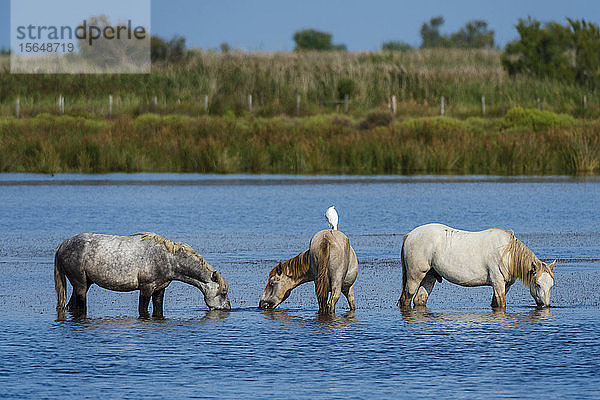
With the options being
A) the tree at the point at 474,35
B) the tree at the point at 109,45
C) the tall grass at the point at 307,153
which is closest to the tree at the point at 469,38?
the tree at the point at 474,35

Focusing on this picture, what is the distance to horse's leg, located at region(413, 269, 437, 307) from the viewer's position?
41.2 ft

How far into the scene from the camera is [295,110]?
179 ft

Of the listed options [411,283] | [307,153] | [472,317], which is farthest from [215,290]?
[307,153]

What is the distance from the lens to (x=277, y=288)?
12.4 m

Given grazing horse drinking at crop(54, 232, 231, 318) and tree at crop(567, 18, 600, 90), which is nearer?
grazing horse drinking at crop(54, 232, 231, 318)

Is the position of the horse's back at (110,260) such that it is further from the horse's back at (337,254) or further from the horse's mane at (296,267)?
the horse's back at (337,254)

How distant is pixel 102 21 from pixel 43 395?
7041 cm

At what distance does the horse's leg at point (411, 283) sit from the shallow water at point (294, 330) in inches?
11.1

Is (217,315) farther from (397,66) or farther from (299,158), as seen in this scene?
(397,66)

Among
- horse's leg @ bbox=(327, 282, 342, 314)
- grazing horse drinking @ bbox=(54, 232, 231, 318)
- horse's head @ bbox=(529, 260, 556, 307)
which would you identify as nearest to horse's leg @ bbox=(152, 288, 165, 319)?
grazing horse drinking @ bbox=(54, 232, 231, 318)

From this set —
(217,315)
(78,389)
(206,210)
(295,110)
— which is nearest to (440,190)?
(206,210)

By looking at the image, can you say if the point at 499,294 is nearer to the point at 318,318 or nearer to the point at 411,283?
the point at 411,283

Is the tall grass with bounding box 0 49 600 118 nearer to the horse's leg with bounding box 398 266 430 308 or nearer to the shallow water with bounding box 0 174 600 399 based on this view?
the shallow water with bounding box 0 174 600 399

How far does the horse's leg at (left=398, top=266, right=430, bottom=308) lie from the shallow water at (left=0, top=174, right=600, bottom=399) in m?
0.28
